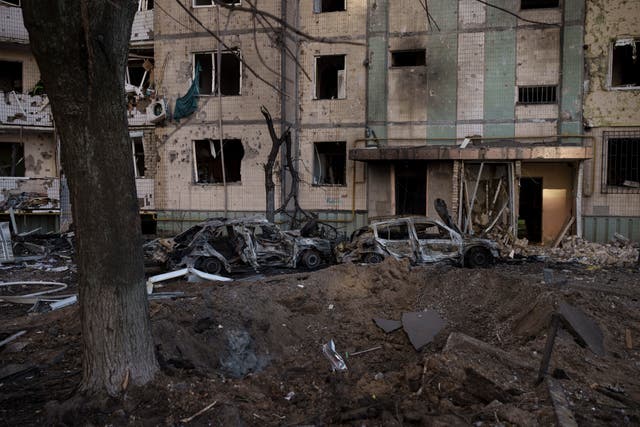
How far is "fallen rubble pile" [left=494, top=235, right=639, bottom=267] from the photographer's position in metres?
14.5

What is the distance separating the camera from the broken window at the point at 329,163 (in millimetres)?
19594

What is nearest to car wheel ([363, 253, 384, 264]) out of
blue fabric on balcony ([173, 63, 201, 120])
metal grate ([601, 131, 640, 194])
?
metal grate ([601, 131, 640, 194])

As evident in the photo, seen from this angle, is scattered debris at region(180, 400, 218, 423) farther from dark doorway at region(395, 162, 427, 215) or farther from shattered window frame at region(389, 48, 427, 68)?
shattered window frame at region(389, 48, 427, 68)

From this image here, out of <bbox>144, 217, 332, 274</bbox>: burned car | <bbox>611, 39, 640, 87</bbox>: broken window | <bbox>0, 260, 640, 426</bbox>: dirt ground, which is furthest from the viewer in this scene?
<bbox>611, 39, 640, 87</bbox>: broken window

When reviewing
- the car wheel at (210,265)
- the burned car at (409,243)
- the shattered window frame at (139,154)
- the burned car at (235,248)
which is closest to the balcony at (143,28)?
the shattered window frame at (139,154)

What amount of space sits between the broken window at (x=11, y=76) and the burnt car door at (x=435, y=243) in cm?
Result: 1897

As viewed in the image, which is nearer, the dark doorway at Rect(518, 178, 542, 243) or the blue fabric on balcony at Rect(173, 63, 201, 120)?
the blue fabric on balcony at Rect(173, 63, 201, 120)

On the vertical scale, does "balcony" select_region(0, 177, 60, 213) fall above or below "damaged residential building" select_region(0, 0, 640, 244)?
below

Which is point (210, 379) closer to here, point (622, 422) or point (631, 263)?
point (622, 422)

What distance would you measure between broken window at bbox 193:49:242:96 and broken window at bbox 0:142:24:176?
8777mm

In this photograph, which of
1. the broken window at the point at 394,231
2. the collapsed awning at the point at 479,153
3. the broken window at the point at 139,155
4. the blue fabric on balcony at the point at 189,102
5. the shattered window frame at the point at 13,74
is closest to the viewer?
the broken window at the point at 394,231

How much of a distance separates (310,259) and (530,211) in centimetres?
1067

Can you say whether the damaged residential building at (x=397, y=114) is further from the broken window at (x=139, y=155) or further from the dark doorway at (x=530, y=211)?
the broken window at (x=139, y=155)

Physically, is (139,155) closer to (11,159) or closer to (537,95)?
(11,159)
